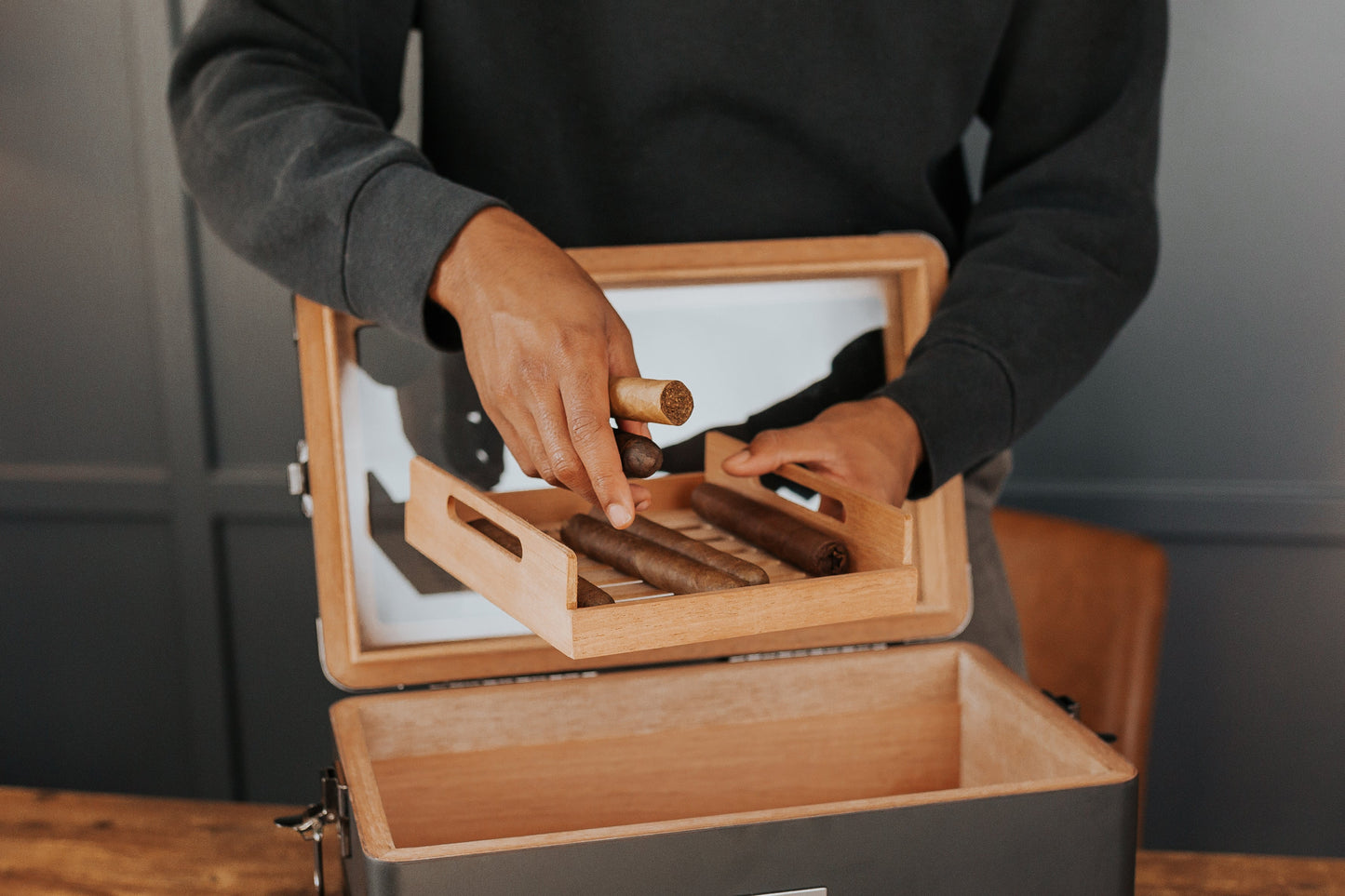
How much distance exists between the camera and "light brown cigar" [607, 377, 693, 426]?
612 mm

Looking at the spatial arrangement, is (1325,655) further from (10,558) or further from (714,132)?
(10,558)

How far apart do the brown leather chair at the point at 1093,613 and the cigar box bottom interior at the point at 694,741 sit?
68 centimetres

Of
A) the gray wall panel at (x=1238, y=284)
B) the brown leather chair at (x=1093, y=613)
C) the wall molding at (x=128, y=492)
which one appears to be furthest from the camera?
the wall molding at (x=128, y=492)

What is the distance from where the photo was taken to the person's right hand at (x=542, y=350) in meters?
0.64

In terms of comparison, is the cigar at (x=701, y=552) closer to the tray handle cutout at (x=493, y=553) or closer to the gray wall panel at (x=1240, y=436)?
the tray handle cutout at (x=493, y=553)

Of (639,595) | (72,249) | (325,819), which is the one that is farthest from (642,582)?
(72,249)

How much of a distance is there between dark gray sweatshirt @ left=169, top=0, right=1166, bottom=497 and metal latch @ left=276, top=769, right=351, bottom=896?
49 centimetres

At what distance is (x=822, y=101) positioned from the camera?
103 centimetres

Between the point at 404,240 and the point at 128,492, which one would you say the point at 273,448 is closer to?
the point at 128,492

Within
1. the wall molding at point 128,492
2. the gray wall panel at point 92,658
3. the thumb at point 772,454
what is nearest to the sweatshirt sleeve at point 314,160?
the thumb at point 772,454

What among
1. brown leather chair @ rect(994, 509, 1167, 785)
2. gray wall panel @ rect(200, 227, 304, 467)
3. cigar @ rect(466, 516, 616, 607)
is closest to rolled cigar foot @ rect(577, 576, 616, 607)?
cigar @ rect(466, 516, 616, 607)

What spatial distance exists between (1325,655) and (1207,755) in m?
0.29

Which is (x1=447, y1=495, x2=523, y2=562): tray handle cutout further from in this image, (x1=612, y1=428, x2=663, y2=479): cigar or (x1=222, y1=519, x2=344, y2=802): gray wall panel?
(x1=222, y1=519, x2=344, y2=802): gray wall panel

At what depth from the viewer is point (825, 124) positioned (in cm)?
103
